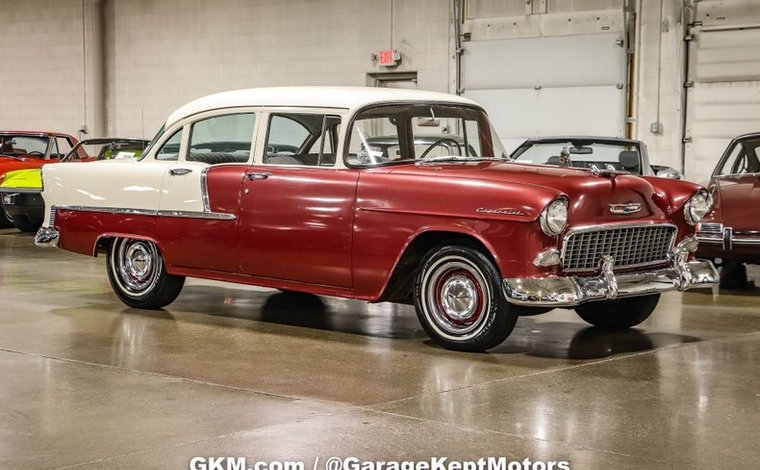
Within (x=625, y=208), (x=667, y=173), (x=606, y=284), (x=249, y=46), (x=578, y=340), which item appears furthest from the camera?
(x=249, y=46)

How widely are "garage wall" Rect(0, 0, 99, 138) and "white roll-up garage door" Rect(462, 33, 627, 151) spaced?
9.02m

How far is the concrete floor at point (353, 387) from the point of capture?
4.72 metres

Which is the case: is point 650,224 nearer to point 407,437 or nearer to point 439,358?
point 439,358

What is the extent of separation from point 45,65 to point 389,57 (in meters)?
8.74

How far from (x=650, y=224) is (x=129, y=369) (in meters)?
3.31

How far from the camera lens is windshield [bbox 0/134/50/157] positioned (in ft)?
56.7

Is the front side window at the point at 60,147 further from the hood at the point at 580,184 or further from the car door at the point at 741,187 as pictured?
the hood at the point at 580,184

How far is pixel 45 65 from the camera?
78.7ft

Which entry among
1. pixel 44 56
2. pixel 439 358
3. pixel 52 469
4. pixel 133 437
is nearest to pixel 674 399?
pixel 439 358

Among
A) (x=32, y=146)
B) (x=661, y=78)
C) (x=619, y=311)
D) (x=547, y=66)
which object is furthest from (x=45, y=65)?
(x=619, y=311)

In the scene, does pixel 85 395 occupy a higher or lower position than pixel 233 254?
lower

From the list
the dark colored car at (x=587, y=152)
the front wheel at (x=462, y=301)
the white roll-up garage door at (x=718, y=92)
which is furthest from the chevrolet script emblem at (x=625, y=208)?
the white roll-up garage door at (x=718, y=92)

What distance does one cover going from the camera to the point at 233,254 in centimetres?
797

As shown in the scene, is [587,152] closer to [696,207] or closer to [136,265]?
[696,207]
